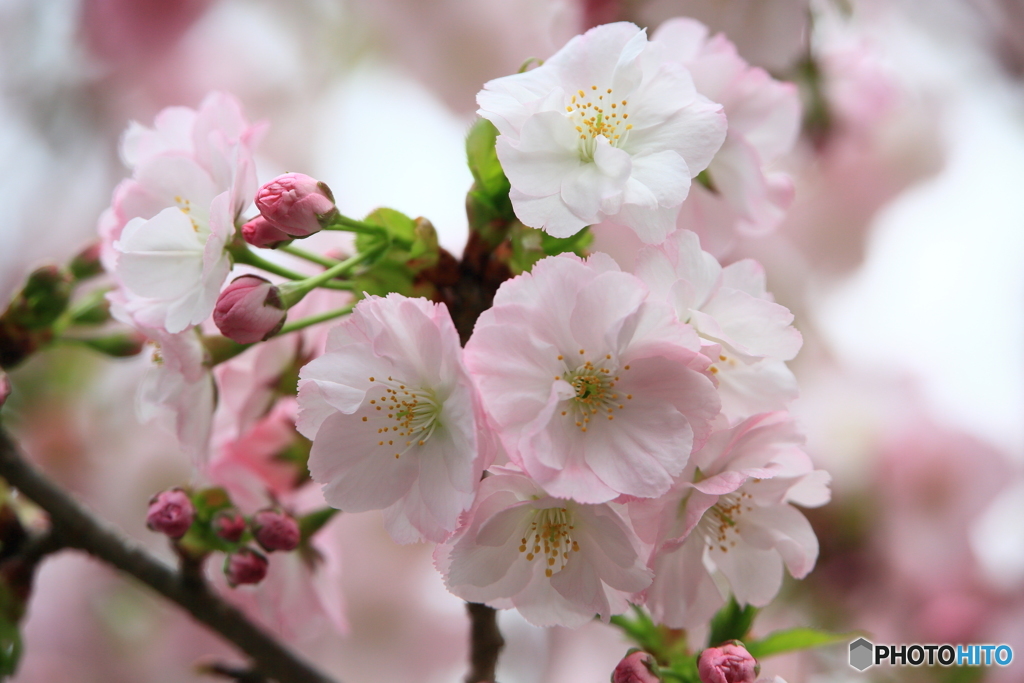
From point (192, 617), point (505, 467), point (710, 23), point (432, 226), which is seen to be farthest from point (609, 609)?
point (710, 23)

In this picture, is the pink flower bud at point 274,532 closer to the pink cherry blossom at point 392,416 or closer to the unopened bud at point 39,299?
the pink cherry blossom at point 392,416

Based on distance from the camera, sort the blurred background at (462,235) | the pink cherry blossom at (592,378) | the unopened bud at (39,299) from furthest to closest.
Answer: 1. the blurred background at (462,235)
2. the unopened bud at (39,299)
3. the pink cherry blossom at (592,378)

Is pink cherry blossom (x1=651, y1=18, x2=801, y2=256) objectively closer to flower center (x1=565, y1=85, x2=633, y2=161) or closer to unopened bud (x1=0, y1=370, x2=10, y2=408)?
flower center (x1=565, y1=85, x2=633, y2=161)

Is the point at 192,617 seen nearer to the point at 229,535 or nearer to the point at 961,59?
the point at 229,535

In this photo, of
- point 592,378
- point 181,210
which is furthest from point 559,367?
point 181,210

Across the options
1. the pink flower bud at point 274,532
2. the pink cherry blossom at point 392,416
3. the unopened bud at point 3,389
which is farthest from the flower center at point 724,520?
the unopened bud at point 3,389

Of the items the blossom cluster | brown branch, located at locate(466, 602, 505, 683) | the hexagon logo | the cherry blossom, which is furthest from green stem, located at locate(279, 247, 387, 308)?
the hexagon logo
